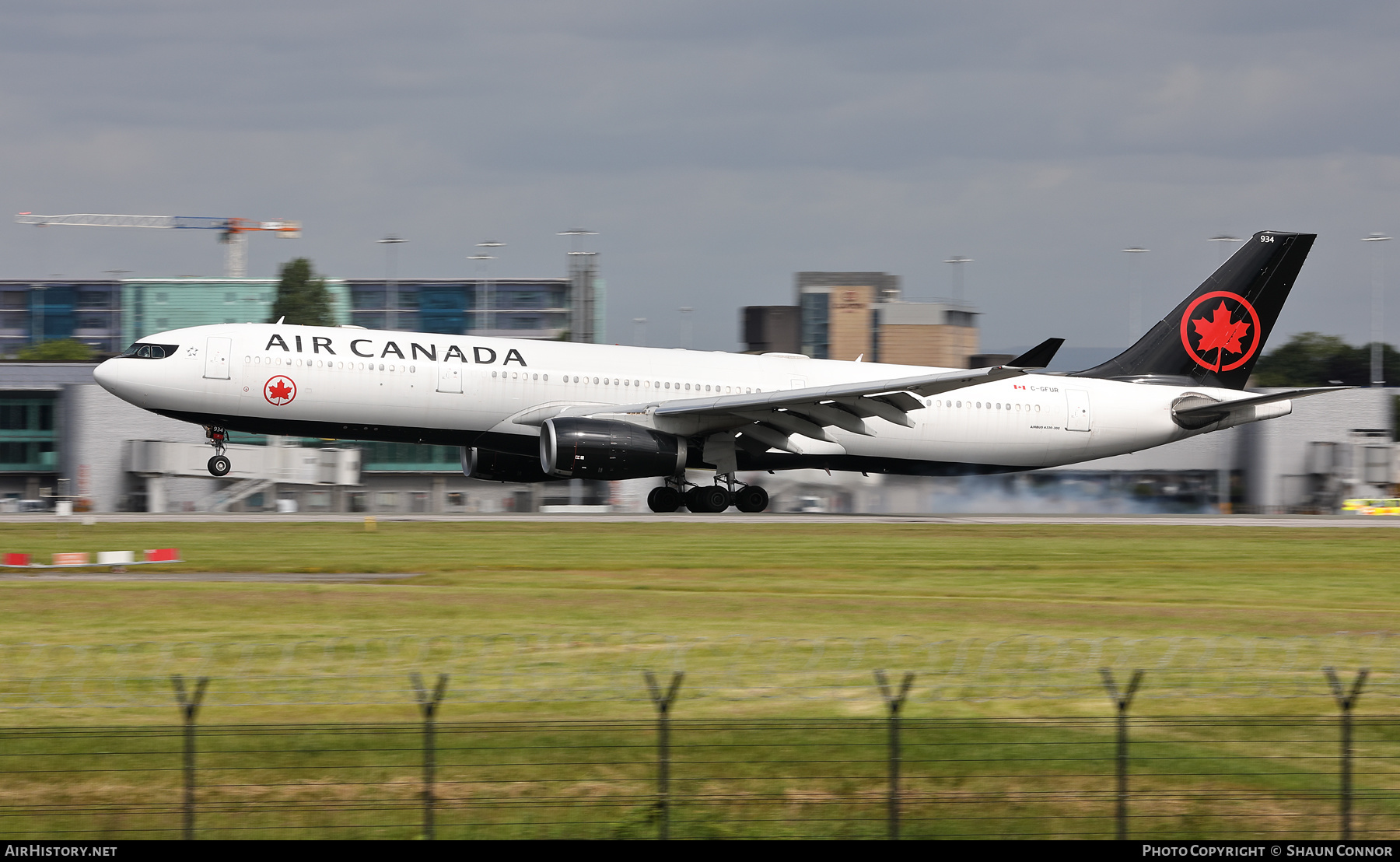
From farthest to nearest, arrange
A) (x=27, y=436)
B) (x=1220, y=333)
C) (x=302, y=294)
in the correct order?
(x=302, y=294) < (x=27, y=436) < (x=1220, y=333)

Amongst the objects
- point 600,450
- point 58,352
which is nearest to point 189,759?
point 600,450

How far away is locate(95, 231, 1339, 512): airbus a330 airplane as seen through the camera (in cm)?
3916

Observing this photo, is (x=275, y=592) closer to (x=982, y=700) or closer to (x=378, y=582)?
(x=378, y=582)

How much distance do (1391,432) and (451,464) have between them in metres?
58.4

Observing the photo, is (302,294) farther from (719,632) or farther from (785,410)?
(719,632)

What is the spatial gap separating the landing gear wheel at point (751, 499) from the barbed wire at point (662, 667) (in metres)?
24.4

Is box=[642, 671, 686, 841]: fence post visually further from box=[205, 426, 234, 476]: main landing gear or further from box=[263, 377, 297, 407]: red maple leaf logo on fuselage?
box=[205, 426, 234, 476]: main landing gear

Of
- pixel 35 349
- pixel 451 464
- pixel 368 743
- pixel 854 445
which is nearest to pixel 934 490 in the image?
pixel 854 445

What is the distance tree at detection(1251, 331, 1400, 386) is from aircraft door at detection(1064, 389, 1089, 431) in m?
118

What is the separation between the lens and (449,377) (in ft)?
131

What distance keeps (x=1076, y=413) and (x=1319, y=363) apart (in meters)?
134

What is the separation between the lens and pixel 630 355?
43250 mm

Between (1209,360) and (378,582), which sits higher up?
(1209,360)

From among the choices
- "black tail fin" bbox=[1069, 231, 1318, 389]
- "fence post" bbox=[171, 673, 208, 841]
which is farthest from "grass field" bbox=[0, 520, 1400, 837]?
"black tail fin" bbox=[1069, 231, 1318, 389]
